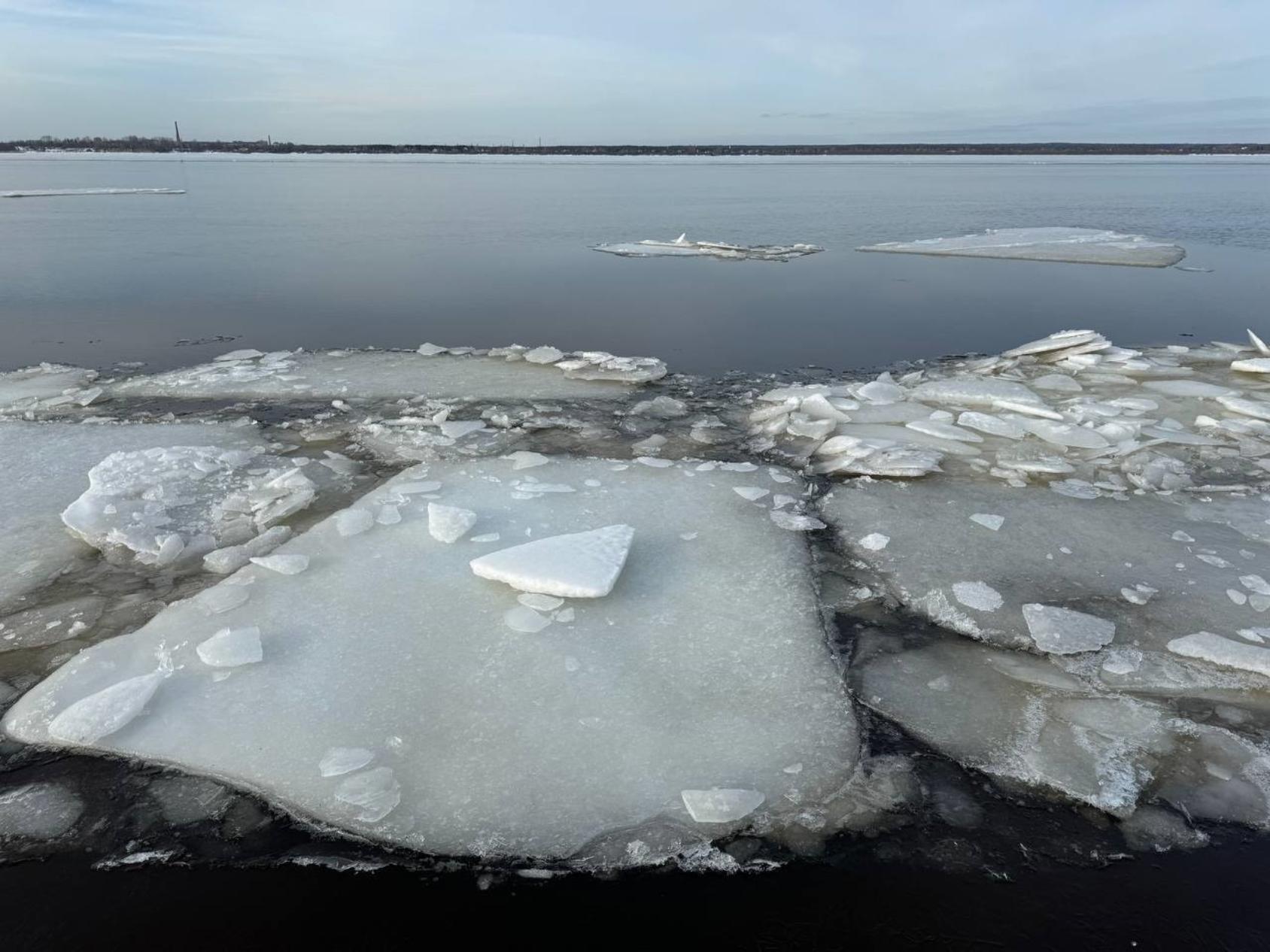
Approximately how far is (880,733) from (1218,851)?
2.76 feet

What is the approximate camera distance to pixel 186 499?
3721 millimetres

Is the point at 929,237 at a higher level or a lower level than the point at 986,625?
higher

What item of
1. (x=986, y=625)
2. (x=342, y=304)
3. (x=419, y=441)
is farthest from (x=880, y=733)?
(x=342, y=304)

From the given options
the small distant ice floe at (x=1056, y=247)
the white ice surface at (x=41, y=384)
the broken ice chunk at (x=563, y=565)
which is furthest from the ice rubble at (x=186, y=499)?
the small distant ice floe at (x=1056, y=247)

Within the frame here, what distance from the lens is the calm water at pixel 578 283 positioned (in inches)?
293

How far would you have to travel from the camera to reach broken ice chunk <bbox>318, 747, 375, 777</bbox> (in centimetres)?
210

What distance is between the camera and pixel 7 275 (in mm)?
10031

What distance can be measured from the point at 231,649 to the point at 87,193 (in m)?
29.2

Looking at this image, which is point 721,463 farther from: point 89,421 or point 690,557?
point 89,421

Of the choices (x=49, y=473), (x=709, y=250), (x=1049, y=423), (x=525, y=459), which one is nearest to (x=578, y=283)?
(x=709, y=250)

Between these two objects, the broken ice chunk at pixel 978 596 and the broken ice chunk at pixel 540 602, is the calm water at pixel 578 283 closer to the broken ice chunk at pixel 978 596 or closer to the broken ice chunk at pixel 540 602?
the broken ice chunk at pixel 978 596

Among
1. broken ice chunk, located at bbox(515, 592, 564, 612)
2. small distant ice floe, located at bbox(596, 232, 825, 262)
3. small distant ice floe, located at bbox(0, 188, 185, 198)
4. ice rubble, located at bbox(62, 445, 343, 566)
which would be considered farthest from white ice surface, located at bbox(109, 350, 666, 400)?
small distant ice floe, located at bbox(0, 188, 185, 198)

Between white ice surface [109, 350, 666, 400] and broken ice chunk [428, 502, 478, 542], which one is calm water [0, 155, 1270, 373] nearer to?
white ice surface [109, 350, 666, 400]

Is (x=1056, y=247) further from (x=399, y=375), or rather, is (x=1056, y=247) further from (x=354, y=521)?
(x=354, y=521)
